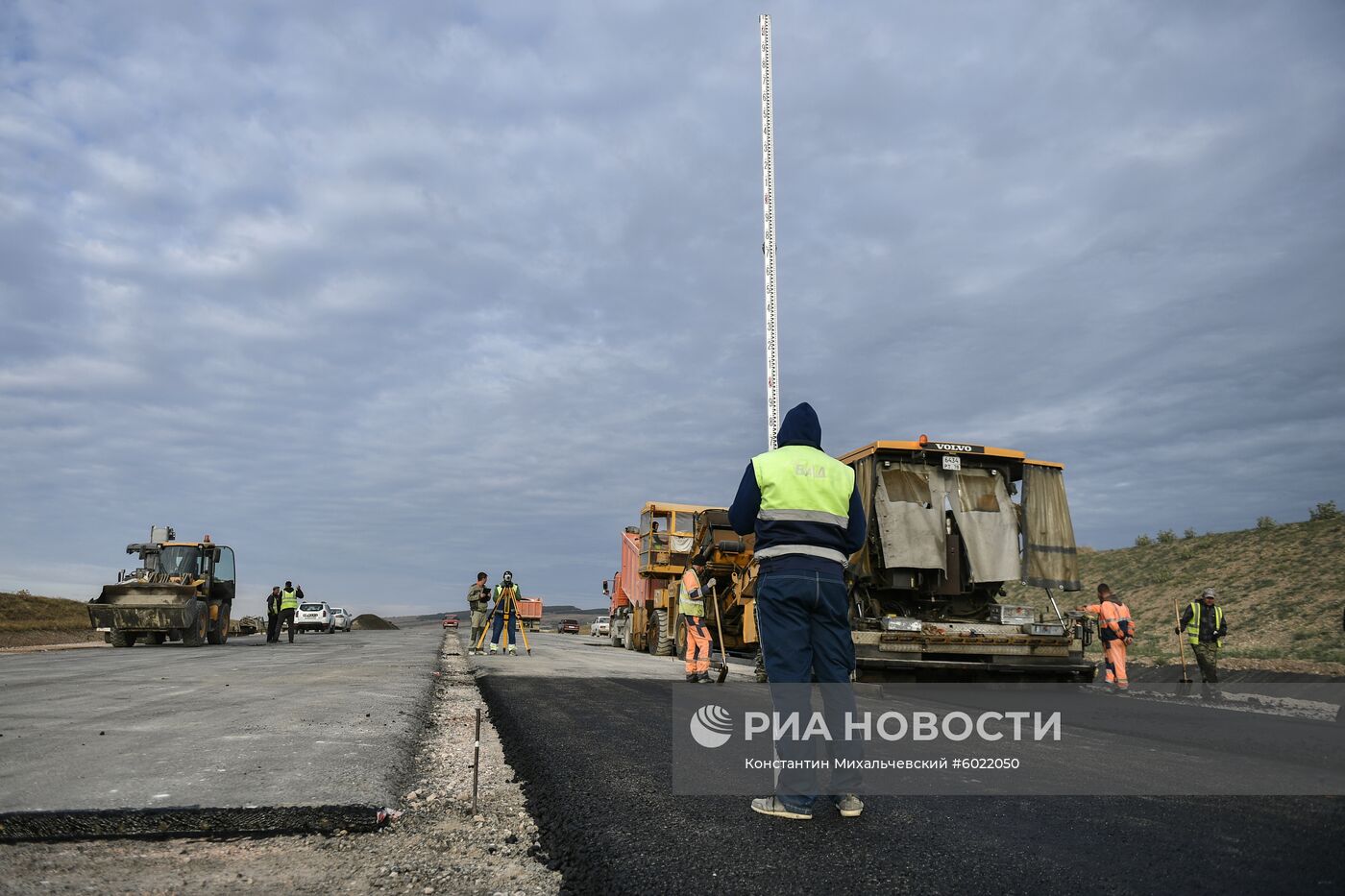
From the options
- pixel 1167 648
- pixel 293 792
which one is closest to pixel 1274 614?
pixel 1167 648

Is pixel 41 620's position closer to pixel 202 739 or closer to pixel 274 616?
pixel 274 616

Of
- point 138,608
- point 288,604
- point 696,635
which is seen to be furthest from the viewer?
point 288,604

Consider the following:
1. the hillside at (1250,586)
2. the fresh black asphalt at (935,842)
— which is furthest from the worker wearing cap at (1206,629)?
the fresh black asphalt at (935,842)

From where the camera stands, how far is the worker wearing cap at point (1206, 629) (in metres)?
12.9

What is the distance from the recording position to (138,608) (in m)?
22.3

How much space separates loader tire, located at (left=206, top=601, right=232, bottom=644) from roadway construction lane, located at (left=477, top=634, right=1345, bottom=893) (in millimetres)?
22459

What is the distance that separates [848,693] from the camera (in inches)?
170

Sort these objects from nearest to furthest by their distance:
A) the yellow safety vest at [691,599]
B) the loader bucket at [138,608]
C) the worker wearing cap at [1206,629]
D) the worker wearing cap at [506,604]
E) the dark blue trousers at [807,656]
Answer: the dark blue trousers at [807,656]
the worker wearing cap at [1206,629]
the yellow safety vest at [691,599]
the worker wearing cap at [506,604]
the loader bucket at [138,608]

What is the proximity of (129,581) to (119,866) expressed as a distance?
22131 mm

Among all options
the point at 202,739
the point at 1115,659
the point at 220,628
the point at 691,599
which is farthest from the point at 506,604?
the point at 202,739

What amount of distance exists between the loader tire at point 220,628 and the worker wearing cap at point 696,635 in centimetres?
1670

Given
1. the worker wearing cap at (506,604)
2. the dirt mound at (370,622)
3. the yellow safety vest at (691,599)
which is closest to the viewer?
the yellow safety vest at (691,599)

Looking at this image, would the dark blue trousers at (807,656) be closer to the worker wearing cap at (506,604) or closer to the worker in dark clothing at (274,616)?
the worker wearing cap at (506,604)

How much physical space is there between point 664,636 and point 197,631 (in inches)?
459
